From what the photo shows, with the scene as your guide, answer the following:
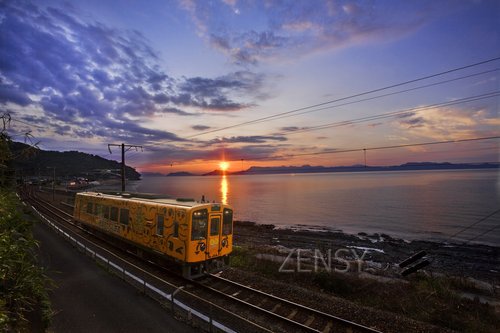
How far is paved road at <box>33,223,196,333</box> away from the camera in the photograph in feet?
29.4

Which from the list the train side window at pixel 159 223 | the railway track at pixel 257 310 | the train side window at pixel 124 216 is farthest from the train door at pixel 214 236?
the train side window at pixel 124 216

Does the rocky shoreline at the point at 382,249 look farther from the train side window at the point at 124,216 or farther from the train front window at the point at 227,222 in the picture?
the train side window at the point at 124,216

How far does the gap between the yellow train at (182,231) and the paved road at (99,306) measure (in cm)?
245

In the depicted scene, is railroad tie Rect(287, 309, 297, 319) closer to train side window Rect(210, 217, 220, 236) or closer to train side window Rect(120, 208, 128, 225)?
train side window Rect(210, 217, 220, 236)

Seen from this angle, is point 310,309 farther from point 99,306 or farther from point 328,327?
point 99,306

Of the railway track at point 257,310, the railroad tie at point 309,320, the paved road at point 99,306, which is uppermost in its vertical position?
the paved road at point 99,306

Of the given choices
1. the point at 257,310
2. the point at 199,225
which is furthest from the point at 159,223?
the point at 257,310

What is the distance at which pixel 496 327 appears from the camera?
36.7 feet

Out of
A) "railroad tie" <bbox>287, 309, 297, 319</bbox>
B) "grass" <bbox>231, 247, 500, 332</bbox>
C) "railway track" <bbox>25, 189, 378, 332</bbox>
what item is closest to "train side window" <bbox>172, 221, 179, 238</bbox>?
"railway track" <bbox>25, 189, 378, 332</bbox>

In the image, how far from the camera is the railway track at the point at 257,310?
396 inches

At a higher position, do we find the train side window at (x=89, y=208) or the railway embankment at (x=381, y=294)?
the train side window at (x=89, y=208)

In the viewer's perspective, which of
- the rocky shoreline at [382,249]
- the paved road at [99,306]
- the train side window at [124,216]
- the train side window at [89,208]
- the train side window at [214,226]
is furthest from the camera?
the rocky shoreline at [382,249]

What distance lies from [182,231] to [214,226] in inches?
67.1

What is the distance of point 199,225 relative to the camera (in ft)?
45.6
